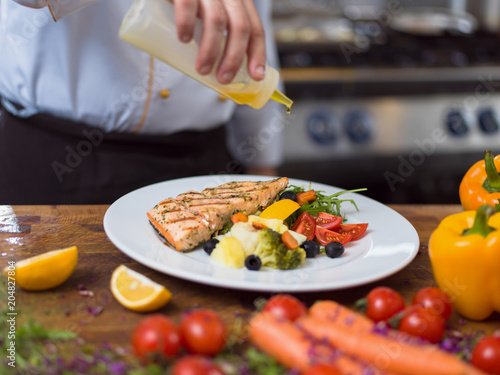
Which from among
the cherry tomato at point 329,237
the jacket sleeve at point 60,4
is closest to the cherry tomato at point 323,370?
the cherry tomato at point 329,237

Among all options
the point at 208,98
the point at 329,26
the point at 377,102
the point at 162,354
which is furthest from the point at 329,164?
the point at 162,354

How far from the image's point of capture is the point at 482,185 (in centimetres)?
146

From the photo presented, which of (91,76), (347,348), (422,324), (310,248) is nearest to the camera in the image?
(347,348)

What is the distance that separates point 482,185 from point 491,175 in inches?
2.4

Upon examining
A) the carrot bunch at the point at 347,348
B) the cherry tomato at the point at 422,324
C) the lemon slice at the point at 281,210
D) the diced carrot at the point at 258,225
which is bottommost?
the lemon slice at the point at 281,210

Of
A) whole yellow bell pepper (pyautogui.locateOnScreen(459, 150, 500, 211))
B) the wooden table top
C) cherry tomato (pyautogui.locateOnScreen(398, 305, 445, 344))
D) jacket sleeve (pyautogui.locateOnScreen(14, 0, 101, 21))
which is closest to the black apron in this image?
the wooden table top

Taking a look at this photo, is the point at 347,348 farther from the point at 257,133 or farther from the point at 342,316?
the point at 257,133

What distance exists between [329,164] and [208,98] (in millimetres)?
1327

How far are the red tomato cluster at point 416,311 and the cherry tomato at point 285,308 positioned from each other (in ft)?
0.49

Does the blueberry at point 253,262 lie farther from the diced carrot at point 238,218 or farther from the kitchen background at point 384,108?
the kitchen background at point 384,108

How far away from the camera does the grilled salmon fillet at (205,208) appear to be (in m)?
1.35

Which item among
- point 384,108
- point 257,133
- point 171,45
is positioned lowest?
point 384,108

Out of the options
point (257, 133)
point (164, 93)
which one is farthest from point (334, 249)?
point (257, 133)

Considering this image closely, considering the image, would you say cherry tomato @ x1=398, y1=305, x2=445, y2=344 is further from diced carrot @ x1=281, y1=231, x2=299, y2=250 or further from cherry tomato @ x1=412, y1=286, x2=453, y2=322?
diced carrot @ x1=281, y1=231, x2=299, y2=250
